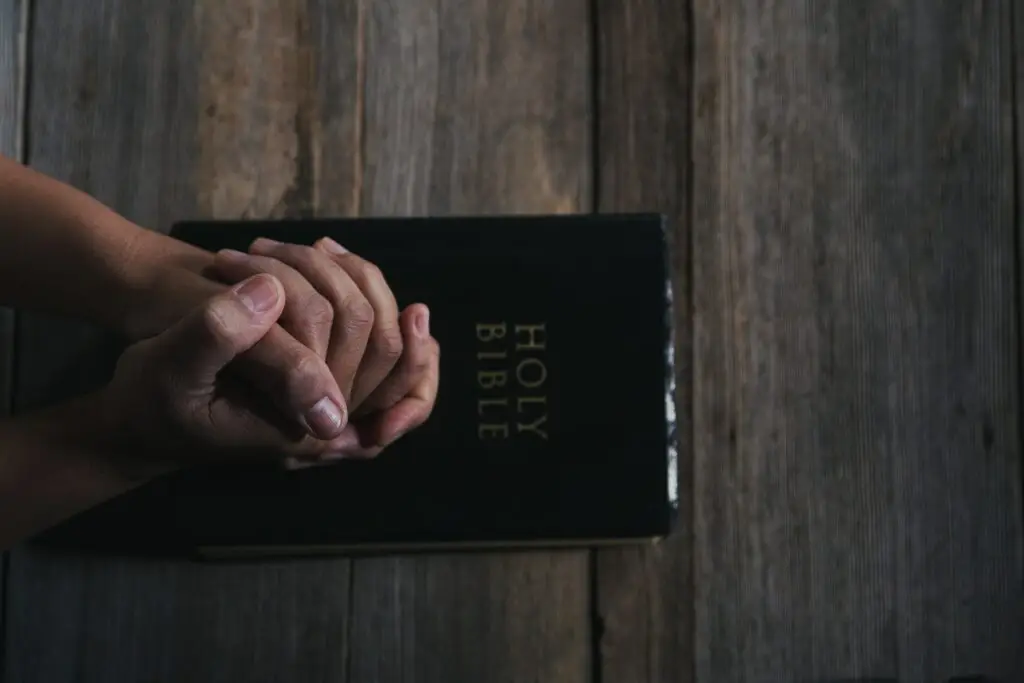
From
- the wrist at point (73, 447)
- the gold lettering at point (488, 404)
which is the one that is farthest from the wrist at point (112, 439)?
the gold lettering at point (488, 404)

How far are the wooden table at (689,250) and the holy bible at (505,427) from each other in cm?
6

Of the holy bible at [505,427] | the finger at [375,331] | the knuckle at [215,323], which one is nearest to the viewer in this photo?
the knuckle at [215,323]

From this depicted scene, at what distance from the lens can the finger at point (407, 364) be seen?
55 cm

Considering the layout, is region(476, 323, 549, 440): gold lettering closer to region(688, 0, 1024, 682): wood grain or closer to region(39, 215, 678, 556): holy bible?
region(39, 215, 678, 556): holy bible

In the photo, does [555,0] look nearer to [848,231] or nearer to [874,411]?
[848,231]

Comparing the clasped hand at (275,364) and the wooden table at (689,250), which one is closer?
the clasped hand at (275,364)

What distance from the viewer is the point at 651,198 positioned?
705 millimetres

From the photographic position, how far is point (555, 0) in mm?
710

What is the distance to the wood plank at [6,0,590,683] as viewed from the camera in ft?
2.19

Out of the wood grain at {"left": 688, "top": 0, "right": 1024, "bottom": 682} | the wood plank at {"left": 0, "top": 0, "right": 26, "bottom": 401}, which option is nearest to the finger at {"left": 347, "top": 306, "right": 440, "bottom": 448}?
the wood grain at {"left": 688, "top": 0, "right": 1024, "bottom": 682}

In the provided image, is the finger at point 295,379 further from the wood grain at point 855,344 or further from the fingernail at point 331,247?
the wood grain at point 855,344

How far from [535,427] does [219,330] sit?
26cm

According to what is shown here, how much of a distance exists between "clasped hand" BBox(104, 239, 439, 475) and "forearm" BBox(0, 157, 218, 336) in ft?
0.13

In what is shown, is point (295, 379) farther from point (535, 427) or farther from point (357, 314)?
point (535, 427)
